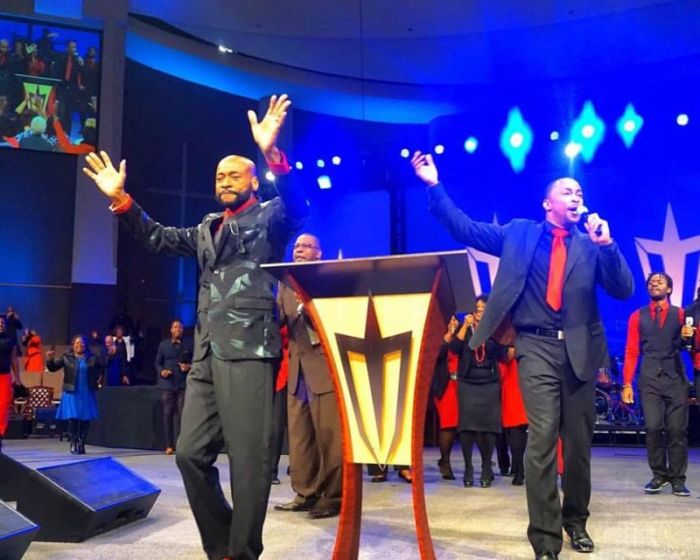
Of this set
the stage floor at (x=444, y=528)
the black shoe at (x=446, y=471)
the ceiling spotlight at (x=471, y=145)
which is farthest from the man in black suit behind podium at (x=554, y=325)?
the ceiling spotlight at (x=471, y=145)

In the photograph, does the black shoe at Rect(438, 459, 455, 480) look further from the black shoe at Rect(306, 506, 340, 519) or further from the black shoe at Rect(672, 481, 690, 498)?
the black shoe at Rect(306, 506, 340, 519)

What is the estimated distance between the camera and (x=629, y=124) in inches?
499

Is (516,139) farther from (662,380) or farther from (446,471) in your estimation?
(662,380)

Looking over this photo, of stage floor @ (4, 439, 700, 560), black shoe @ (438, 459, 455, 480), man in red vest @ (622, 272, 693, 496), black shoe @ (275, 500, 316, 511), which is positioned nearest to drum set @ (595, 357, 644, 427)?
stage floor @ (4, 439, 700, 560)

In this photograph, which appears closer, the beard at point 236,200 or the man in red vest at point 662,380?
the beard at point 236,200

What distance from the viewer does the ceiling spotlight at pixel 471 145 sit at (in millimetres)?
14359

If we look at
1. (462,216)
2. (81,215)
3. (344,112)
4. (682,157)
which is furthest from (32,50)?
(462,216)

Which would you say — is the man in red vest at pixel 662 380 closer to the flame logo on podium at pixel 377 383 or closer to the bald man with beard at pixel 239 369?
the flame logo on podium at pixel 377 383

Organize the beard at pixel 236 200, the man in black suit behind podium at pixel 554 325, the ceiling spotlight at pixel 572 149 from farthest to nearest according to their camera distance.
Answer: the ceiling spotlight at pixel 572 149
the man in black suit behind podium at pixel 554 325
the beard at pixel 236 200

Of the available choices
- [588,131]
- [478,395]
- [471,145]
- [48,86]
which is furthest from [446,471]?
[48,86]

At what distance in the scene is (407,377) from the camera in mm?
2807

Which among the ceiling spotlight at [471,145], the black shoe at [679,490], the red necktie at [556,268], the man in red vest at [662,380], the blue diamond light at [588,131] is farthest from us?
the ceiling spotlight at [471,145]

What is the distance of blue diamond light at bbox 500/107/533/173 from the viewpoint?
13.8 m

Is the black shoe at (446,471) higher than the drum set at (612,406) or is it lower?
lower
